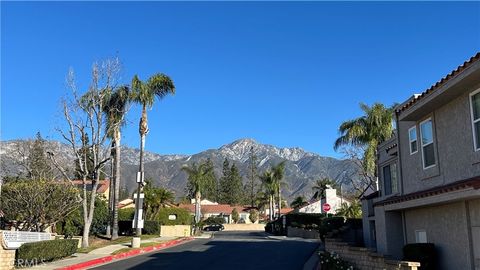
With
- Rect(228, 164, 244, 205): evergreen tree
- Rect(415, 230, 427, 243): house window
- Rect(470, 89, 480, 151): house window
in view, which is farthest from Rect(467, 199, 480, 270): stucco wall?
Rect(228, 164, 244, 205): evergreen tree

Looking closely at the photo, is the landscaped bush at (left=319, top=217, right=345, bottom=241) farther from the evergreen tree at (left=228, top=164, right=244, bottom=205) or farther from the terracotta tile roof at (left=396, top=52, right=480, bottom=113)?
the evergreen tree at (left=228, top=164, right=244, bottom=205)

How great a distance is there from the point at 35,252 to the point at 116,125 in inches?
564

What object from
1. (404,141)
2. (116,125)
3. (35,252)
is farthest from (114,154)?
(404,141)

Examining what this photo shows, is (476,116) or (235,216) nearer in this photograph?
(476,116)

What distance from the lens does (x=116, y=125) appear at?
3328 cm

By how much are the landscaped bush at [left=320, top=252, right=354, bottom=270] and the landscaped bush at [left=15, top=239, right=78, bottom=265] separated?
10799 millimetres

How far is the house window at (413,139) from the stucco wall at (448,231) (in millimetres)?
2082

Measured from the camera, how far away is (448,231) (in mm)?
13992

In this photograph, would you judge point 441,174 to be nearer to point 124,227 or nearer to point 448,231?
point 448,231

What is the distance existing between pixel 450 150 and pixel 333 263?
5291 mm

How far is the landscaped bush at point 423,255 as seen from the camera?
562 inches

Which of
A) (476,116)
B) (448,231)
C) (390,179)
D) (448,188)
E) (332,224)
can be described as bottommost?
(448,231)

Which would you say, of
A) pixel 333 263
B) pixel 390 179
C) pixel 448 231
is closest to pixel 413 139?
pixel 448 231

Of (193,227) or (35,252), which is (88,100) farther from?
(193,227)
